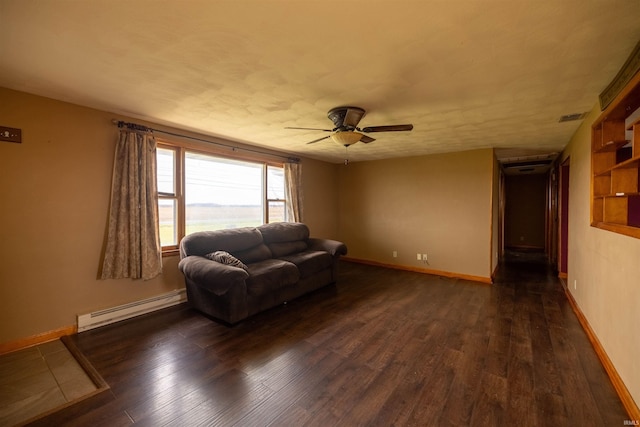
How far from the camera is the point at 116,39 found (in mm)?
1658

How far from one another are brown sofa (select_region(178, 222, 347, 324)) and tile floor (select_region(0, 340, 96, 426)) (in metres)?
1.14

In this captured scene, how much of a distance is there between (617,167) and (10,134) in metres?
5.04

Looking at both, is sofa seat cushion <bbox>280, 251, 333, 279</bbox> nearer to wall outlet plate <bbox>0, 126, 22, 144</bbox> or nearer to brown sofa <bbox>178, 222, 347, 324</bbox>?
brown sofa <bbox>178, 222, 347, 324</bbox>

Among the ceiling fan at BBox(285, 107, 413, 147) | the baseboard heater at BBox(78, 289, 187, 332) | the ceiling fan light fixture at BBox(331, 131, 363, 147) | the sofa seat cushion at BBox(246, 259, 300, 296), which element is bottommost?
the baseboard heater at BBox(78, 289, 187, 332)

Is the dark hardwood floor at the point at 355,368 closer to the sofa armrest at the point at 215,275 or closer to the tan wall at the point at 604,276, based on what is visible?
the tan wall at the point at 604,276

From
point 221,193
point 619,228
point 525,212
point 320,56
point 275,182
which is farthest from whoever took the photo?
point 525,212

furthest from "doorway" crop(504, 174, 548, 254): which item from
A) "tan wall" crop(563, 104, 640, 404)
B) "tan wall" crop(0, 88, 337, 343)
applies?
"tan wall" crop(0, 88, 337, 343)

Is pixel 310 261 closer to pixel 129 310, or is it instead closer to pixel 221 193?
pixel 221 193

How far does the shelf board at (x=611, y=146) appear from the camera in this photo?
218cm

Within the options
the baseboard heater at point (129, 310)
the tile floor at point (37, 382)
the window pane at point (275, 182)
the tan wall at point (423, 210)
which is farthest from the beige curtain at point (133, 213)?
the tan wall at point (423, 210)

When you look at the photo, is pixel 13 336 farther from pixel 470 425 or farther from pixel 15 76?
pixel 470 425

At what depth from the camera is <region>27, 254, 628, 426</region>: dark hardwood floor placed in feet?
5.47

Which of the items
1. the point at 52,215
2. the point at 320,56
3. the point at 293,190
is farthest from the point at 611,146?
the point at 52,215

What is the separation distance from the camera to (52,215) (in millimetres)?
2648
